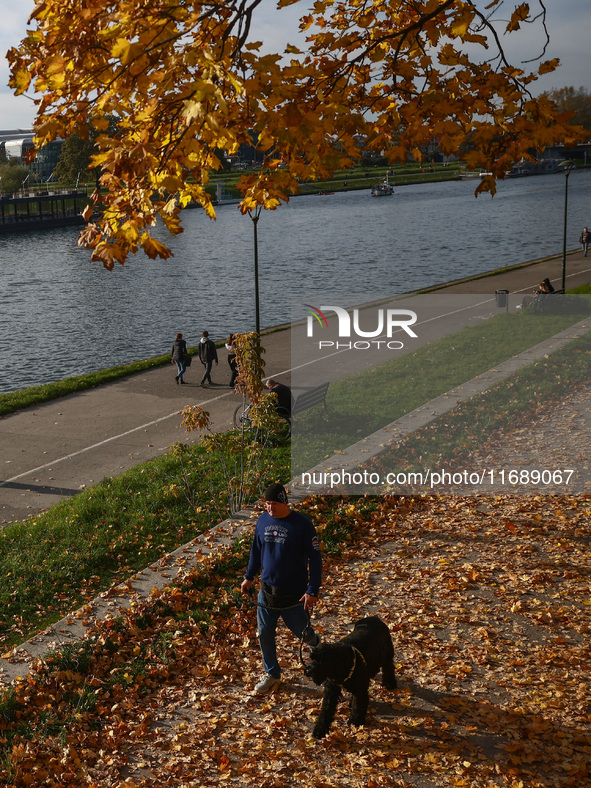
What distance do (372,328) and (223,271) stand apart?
33084 mm

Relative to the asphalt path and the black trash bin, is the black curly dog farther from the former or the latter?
the black trash bin

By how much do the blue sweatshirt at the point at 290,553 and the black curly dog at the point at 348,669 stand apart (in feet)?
1.85

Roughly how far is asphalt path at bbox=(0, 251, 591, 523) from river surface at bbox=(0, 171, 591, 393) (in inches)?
389

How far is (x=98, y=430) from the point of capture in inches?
618

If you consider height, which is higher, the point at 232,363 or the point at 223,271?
the point at 223,271

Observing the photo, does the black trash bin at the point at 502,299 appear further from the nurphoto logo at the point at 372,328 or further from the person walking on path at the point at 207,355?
the person walking on path at the point at 207,355

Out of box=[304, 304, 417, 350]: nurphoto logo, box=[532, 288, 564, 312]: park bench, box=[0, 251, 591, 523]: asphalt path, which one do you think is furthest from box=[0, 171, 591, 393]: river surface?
box=[532, 288, 564, 312]: park bench

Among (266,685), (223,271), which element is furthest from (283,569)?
(223,271)

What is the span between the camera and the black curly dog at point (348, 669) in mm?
5738

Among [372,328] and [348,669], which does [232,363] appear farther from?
[348,669]

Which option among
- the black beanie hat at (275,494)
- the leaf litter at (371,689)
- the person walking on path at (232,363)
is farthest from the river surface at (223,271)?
the black beanie hat at (275,494)

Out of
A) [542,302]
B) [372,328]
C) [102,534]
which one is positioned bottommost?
[102,534]

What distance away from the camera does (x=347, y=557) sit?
29.9 ft

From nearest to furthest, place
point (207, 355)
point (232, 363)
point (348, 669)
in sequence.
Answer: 1. point (348, 669)
2. point (232, 363)
3. point (207, 355)
